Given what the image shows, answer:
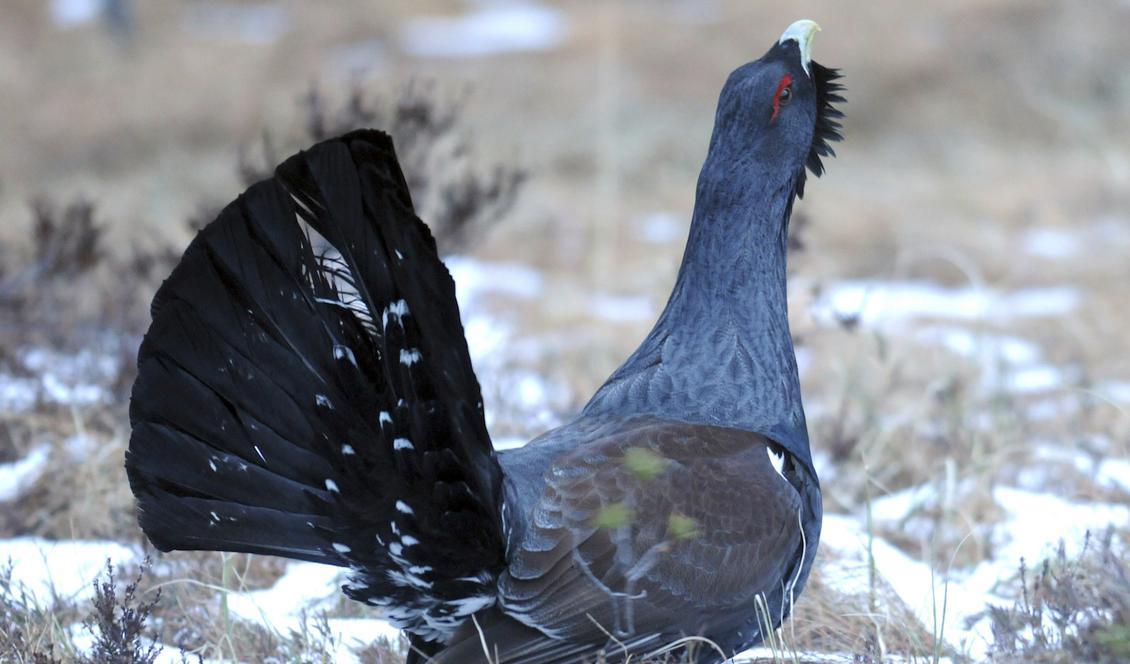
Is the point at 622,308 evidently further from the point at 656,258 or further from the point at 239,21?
the point at 239,21

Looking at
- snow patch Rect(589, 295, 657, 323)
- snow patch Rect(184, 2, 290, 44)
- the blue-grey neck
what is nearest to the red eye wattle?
the blue-grey neck

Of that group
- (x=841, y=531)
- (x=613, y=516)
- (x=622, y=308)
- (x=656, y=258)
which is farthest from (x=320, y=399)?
(x=656, y=258)

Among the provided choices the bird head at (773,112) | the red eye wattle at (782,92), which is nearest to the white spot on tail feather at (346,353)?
the bird head at (773,112)

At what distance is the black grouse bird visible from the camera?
2373 millimetres

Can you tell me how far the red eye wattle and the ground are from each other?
1078 mm

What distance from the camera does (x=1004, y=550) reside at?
404 centimetres

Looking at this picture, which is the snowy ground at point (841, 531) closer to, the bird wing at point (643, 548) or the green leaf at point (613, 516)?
the bird wing at point (643, 548)

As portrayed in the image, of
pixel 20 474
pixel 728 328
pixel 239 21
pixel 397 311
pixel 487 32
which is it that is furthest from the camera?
pixel 239 21

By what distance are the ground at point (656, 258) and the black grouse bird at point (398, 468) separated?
396 mm

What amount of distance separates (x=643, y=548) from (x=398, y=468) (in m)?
0.50

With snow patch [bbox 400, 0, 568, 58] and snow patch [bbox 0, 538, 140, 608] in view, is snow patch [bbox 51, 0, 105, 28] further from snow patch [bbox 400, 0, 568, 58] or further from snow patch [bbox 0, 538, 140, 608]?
snow patch [bbox 0, 538, 140, 608]

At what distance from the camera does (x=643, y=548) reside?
254 centimetres

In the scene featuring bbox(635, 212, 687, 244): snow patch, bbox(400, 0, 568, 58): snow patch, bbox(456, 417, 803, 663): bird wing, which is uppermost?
bbox(400, 0, 568, 58): snow patch

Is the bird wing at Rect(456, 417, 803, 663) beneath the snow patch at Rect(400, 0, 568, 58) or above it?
beneath
